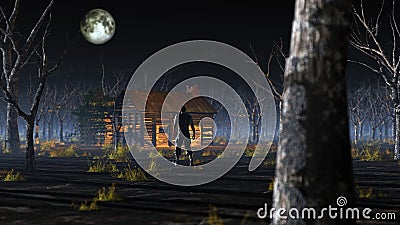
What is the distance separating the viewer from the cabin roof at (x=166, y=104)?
37.5 m

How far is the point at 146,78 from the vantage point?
38.8 m

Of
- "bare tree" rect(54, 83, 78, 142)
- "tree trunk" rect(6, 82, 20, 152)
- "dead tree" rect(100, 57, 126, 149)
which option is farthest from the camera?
"bare tree" rect(54, 83, 78, 142)

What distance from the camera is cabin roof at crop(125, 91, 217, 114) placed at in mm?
37500

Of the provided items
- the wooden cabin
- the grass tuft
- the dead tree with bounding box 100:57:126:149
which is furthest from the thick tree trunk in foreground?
the wooden cabin

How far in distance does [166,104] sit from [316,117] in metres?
34.8

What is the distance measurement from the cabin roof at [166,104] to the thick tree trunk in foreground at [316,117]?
3234 centimetres

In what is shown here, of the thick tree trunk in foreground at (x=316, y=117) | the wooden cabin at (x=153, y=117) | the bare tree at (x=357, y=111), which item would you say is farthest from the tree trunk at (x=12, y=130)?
the bare tree at (x=357, y=111)

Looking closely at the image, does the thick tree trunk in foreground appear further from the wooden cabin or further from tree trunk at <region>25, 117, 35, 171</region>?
the wooden cabin

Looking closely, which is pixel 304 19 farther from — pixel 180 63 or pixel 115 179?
pixel 180 63

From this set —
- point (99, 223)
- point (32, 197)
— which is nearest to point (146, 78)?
point (32, 197)

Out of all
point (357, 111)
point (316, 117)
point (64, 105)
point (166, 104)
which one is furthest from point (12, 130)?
point (357, 111)

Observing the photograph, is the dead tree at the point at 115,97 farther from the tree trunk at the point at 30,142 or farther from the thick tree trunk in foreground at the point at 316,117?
the thick tree trunk in foreground at the point at 316,117

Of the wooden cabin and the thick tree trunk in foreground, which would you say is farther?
the wooden cabin

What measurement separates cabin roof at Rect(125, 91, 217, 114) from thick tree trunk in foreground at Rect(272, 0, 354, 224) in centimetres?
3234
